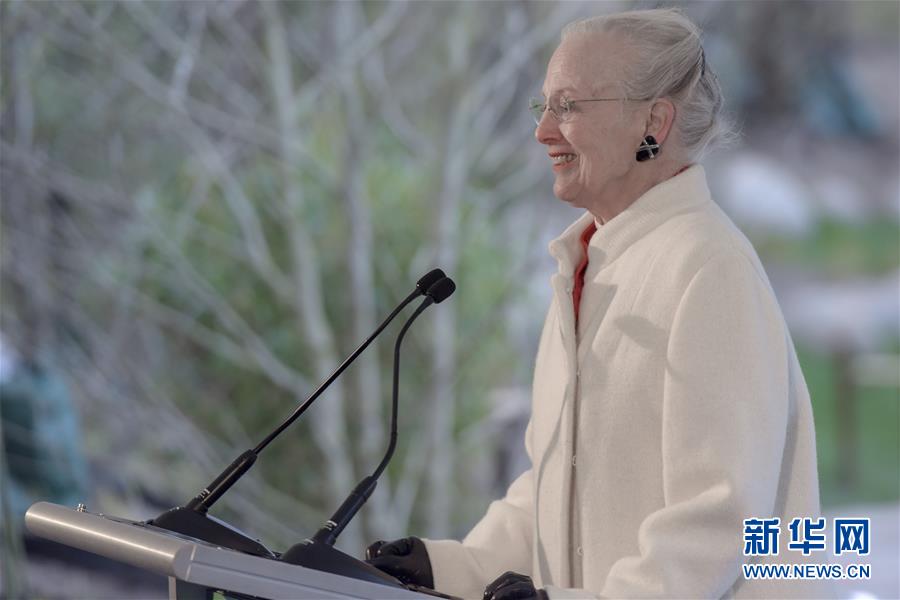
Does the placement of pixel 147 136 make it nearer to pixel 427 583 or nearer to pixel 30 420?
pixel 30 420

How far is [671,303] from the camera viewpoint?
134 cm

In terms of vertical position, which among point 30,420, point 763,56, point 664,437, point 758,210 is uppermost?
point 763,56

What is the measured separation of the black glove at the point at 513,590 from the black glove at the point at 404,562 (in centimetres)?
33

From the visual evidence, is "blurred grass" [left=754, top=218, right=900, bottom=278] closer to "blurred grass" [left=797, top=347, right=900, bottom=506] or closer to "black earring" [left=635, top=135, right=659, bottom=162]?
"blurred grass" [left=797, top=347, right=900, bottom=506]

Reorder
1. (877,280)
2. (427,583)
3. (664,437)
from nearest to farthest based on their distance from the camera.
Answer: (664,437), (427,583), (877,280)

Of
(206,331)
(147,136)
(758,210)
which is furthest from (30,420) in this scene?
(758,210)

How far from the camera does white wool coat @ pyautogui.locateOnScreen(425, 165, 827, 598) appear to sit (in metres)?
1.22

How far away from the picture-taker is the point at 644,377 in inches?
53.5

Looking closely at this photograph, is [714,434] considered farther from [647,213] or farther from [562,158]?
[562,158]

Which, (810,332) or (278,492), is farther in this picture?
(278,492)

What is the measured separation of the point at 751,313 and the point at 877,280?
2166 mm

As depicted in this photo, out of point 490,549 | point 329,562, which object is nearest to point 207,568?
point 329,562

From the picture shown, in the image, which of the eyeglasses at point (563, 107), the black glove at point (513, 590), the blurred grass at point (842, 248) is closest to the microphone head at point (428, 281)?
the eyeglasses at point (563, 107)

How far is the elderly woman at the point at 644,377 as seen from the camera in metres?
1.22
